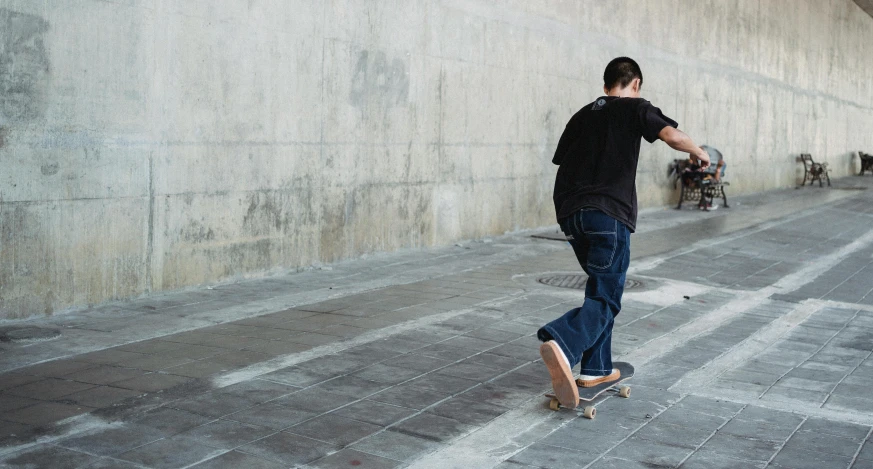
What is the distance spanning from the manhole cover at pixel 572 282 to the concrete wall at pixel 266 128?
83.8 inches

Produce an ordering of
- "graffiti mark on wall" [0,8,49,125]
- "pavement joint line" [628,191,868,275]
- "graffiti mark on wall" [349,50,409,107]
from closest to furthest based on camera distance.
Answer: "graffiti mark on wall" [0,8,49,125]
"graffiti mark on wall" [349,50,409,107]
"pavement joint line" [628,191,868,275]

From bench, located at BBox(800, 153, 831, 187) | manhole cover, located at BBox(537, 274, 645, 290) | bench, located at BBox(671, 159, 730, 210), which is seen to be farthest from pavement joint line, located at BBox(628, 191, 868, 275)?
bench, located at BBox(800, 153, 831, 187)

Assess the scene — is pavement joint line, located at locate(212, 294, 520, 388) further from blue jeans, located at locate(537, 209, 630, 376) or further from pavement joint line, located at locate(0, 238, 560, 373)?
blue jeans, located at locate(537, 209, 630, 376)

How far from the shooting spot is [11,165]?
21.8 ft

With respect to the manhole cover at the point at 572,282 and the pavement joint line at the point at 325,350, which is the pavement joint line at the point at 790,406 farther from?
the manhole cover at the point at 572,282

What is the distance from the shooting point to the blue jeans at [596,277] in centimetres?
490

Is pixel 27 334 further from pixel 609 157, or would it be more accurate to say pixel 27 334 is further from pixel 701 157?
pixel 701 157

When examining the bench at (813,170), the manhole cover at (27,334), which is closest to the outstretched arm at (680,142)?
the manhole cover at (27,334)

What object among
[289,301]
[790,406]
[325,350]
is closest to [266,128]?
[289,301]

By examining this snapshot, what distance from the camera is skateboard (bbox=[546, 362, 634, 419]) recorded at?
4901mm

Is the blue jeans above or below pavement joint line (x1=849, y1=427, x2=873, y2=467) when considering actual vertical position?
above

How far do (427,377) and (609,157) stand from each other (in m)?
1.64

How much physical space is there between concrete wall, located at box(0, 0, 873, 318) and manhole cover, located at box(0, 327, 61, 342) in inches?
11.3

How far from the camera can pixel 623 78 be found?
5207 millimetres
